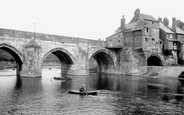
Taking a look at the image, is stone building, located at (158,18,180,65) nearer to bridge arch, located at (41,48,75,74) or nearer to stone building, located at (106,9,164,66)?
stone building, located at (106,9,164,66)

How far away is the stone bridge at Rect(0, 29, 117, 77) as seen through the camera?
42000mm

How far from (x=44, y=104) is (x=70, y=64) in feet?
108

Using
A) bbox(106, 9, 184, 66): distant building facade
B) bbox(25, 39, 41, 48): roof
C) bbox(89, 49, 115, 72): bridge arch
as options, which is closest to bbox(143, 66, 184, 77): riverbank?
bbox(106, 9, 184, 66): distant building facade

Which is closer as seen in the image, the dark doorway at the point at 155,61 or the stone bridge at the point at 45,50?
the stone bridge at the point at 45,50

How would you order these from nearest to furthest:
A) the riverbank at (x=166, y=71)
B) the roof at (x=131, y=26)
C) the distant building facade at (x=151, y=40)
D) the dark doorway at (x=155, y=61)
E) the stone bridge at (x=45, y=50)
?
the stone bridge at (x=45, y=50) < the riverbank at (x=166, y=71) < the distant building facade at (x=151, y=40) < the roof at (x=131, y=26) < the dark doorway at (x=155, y=61)

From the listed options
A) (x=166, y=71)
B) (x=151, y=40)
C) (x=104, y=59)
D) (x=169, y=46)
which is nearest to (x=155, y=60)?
(x=169, y=46)

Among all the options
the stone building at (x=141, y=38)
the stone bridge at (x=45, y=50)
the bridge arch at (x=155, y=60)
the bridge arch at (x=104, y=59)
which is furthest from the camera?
the bridge arch at (x=155, y=60)

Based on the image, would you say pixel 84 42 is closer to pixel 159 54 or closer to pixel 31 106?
pixel 159 54

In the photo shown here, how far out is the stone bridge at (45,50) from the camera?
4200 centimetres

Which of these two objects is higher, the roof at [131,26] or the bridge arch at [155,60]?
the roof at [131,26]

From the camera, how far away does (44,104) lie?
20172 mm

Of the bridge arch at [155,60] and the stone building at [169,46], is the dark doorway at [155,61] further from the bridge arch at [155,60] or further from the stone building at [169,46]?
the stone building at [169,46]

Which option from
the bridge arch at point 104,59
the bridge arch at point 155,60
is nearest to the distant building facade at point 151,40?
the bridge arch at point 155,60

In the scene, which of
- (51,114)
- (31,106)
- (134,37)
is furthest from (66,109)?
(134,37)
